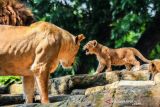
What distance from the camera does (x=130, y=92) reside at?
12.8ft

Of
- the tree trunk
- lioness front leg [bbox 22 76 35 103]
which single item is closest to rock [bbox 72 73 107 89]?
lioness front leg [bbox 22 76 35 103]

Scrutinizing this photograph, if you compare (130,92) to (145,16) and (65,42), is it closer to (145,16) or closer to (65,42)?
(65,42)

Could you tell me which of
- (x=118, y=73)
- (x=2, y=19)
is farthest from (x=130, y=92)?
(x=118, y=73)

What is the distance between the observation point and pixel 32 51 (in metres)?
5.05

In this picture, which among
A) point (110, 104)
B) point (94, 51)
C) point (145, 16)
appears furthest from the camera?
point (145, 16)

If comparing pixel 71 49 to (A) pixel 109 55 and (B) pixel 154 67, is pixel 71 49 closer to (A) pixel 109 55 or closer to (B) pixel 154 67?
(B) pixel 154 67

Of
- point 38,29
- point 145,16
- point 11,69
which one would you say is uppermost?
point 145,16

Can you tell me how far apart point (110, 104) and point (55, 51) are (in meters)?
1.35

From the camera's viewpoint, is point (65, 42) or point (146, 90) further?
point (65, 42)

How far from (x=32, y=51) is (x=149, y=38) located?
992cm

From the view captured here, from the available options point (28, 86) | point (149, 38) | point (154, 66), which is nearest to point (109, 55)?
point (154, 66)

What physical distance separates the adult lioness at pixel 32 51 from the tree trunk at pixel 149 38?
926cm

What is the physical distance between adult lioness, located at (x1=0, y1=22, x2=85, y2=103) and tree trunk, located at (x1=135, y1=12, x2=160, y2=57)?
9.26m

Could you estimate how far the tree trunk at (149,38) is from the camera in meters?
14.3
